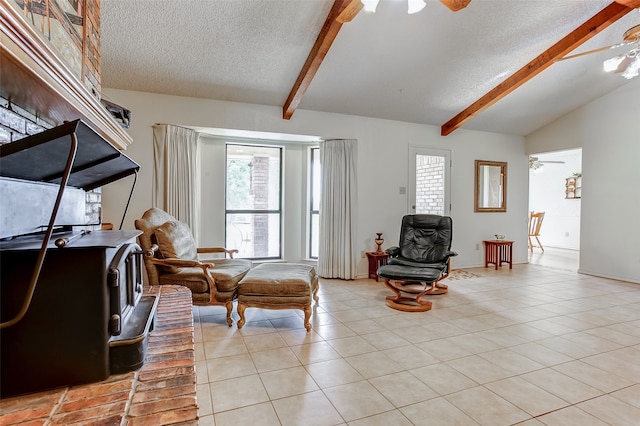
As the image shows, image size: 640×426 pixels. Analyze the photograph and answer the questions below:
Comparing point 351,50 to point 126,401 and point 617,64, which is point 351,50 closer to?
point 617,64

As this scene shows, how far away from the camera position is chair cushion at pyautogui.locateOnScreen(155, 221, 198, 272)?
2.96 m

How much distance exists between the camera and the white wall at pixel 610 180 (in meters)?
4.80

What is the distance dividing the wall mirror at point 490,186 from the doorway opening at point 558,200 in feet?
6.17

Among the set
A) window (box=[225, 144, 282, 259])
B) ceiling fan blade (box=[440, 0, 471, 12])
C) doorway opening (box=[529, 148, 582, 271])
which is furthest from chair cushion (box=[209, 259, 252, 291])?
doorway opening (box=[529, 148, 582, 271])

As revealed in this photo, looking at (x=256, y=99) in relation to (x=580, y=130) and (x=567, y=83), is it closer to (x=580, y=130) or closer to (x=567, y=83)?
(x=567, y=83)

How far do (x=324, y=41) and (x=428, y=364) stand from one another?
296 cm

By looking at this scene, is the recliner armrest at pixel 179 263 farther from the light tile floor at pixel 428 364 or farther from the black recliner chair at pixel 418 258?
the black recliner chair at pixel 418 258

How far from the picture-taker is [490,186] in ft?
19.9

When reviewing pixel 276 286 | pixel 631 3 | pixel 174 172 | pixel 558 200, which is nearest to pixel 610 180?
pixel 631 3

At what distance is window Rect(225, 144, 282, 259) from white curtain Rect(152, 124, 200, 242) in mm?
1161

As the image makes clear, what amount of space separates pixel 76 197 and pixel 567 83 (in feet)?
19.7

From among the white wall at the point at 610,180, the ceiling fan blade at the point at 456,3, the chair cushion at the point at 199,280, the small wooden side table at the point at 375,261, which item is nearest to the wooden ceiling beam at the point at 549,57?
the ceiling fan blade at the point at 456,3

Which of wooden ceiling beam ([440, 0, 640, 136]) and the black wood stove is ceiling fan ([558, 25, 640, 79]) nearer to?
wooden ceiling beam ([440, 0, 640, 136])

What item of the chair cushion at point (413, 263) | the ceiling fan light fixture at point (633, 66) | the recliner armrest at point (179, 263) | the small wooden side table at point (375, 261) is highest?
the ceiling fan light fixture at point (633, 66)
